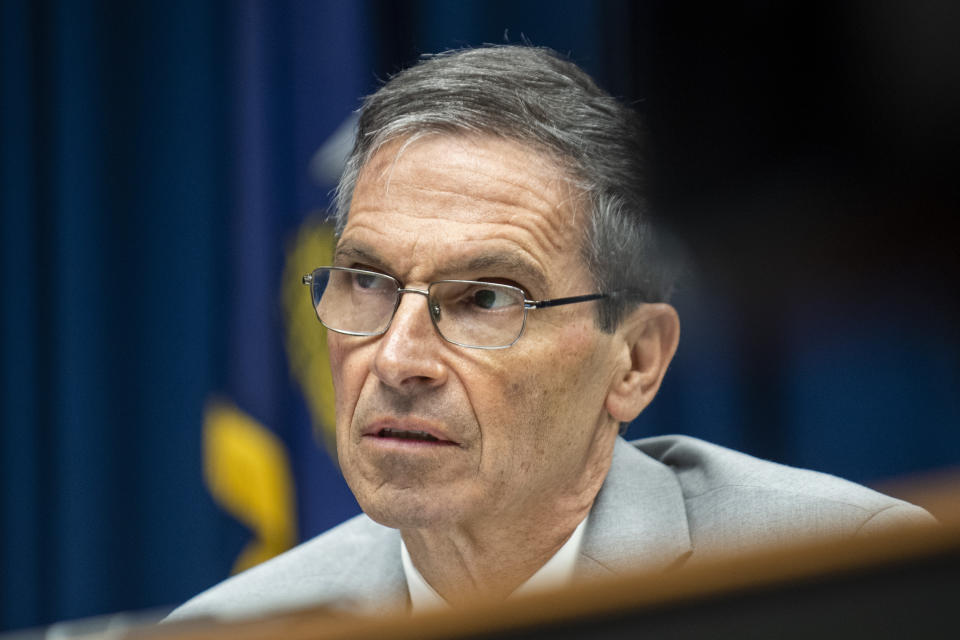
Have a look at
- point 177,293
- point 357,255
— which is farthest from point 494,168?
point 177,293

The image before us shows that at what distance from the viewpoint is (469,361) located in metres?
1.26

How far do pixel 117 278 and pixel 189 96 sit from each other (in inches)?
19.9

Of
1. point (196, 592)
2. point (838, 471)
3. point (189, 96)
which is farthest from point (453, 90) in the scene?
point (196, 592)

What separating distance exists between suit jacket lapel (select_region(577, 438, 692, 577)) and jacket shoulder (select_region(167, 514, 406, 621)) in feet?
1.09

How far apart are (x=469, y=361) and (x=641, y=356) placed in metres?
0.29

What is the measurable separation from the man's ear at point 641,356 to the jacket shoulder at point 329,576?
17.8 inches

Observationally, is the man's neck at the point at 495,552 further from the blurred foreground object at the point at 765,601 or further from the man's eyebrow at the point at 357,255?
the blurred foreground object at the point at 765,601

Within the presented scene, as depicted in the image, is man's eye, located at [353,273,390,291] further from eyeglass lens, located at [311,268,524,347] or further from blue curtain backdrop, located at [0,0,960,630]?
blue curtain backdrop, located at [0,0,960,630]

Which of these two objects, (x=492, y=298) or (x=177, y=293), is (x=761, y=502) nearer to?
(x=492, y=298)

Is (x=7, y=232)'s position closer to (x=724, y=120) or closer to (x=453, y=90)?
(x=453, y=90)

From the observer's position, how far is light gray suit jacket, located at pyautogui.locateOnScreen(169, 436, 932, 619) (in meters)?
1.33

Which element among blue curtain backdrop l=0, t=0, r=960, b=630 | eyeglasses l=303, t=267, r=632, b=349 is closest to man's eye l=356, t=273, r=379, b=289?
eyeglasses l=303, t=267, r=632, b=349

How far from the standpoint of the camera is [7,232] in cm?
260

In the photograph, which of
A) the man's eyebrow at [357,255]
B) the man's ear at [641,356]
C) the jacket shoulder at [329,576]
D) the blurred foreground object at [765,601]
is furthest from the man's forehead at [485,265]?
the blurred foreground object at [765,601]
